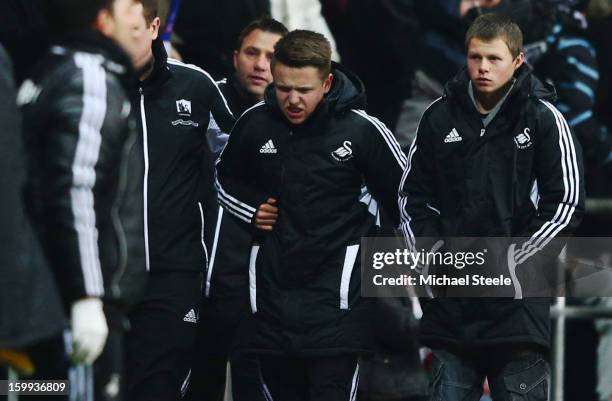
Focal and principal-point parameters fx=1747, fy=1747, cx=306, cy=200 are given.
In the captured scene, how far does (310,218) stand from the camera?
820 cm

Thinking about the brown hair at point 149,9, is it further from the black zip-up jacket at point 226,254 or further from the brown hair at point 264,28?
the brown hair at point 264,28

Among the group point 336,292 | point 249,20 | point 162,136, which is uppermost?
point 249,20

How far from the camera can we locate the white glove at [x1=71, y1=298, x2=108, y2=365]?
5730 millimetres

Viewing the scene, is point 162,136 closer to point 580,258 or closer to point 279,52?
point 279,52

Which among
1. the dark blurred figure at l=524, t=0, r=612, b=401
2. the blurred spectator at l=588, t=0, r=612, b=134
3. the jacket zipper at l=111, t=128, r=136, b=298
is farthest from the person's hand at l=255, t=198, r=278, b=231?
the blurred spectator at l=588, t=0, r=612, b=134

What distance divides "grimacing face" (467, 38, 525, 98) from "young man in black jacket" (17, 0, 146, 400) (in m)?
2.39

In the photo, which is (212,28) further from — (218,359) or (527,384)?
(527,384)

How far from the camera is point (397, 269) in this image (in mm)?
8766

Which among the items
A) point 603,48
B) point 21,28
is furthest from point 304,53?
point 603,48

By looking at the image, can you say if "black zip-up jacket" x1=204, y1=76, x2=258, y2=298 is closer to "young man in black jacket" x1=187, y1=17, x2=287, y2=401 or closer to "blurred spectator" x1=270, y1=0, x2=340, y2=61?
"young man in black jacket" x1=187, y1=17, x2=287, y2=401

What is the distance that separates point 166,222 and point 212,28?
8.23ft

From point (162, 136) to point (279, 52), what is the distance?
0.69m

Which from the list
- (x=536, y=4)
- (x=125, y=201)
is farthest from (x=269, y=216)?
(x=536, y=4)

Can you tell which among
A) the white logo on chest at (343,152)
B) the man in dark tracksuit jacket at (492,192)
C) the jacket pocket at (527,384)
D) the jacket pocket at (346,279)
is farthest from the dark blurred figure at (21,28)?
the jacket pocket at (527,384)
